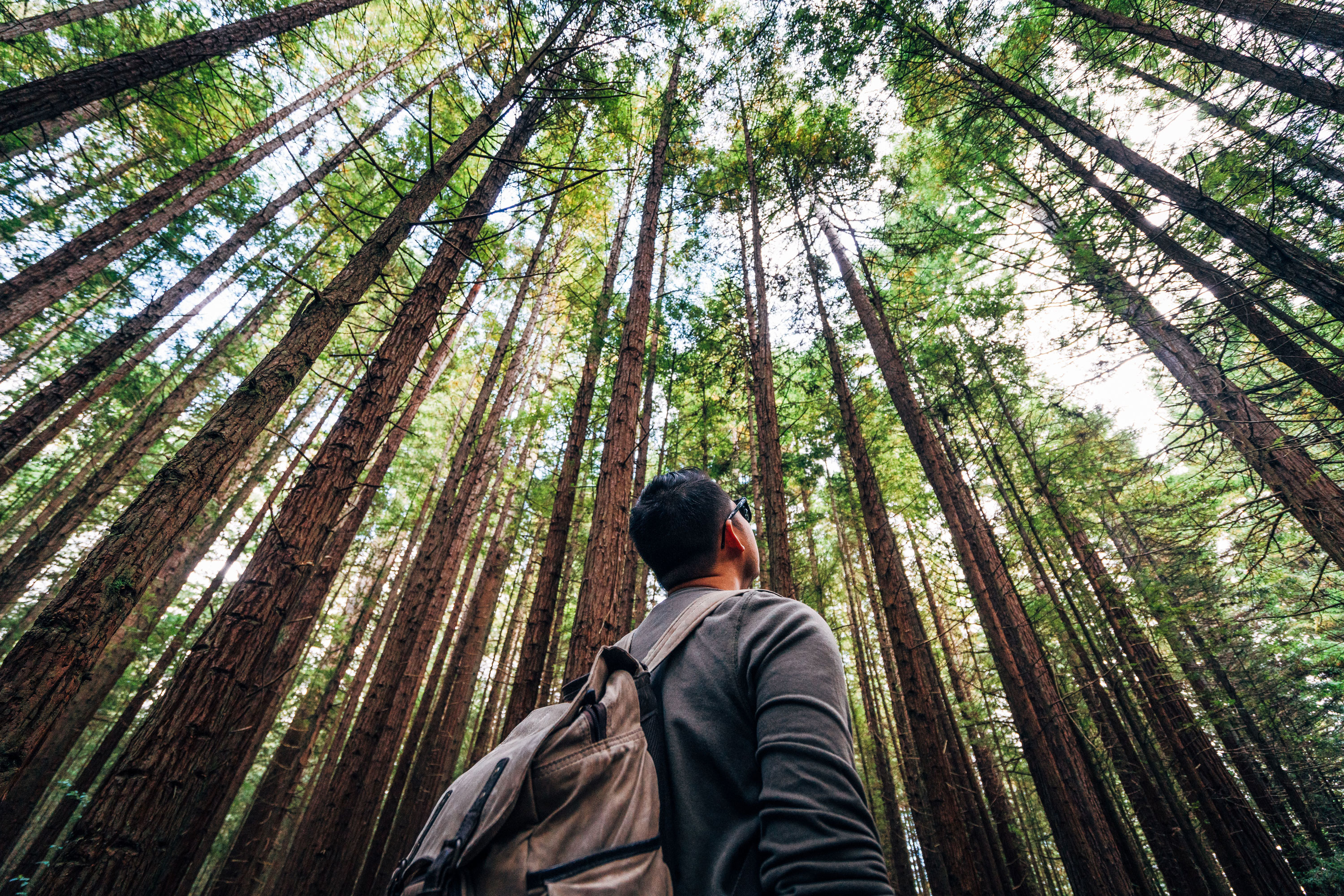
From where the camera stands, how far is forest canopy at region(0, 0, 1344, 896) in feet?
13.6

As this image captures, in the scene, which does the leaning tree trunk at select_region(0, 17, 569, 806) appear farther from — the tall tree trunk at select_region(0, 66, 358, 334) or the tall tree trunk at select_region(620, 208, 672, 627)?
the tall tree trunk at select_region(620, 208, 672, 627)

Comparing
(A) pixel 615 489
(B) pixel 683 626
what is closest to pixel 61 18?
(A) pixel 615 489

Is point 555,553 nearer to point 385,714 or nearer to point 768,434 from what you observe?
point 385,714

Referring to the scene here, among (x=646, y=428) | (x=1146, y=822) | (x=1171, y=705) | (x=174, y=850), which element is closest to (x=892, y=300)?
(x=646, y=428)

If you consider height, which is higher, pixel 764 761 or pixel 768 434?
pixel 768 434

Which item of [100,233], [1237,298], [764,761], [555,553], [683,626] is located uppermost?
[100,233]

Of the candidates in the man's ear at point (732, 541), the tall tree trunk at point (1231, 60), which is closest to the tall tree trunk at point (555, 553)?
the man's ear at point (732, 541)

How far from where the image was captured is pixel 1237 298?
534 centimetres

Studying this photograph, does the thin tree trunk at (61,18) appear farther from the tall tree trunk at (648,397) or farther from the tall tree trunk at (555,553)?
the tall tree trunk at (648,397)

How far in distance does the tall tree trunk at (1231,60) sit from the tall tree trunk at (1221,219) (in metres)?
0.89

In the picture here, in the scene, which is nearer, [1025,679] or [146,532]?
[146,532]

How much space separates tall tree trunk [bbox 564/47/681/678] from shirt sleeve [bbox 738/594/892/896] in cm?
331

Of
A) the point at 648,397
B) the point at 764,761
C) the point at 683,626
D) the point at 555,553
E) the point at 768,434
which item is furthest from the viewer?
the point at 648,397

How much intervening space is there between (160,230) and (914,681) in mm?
15830
